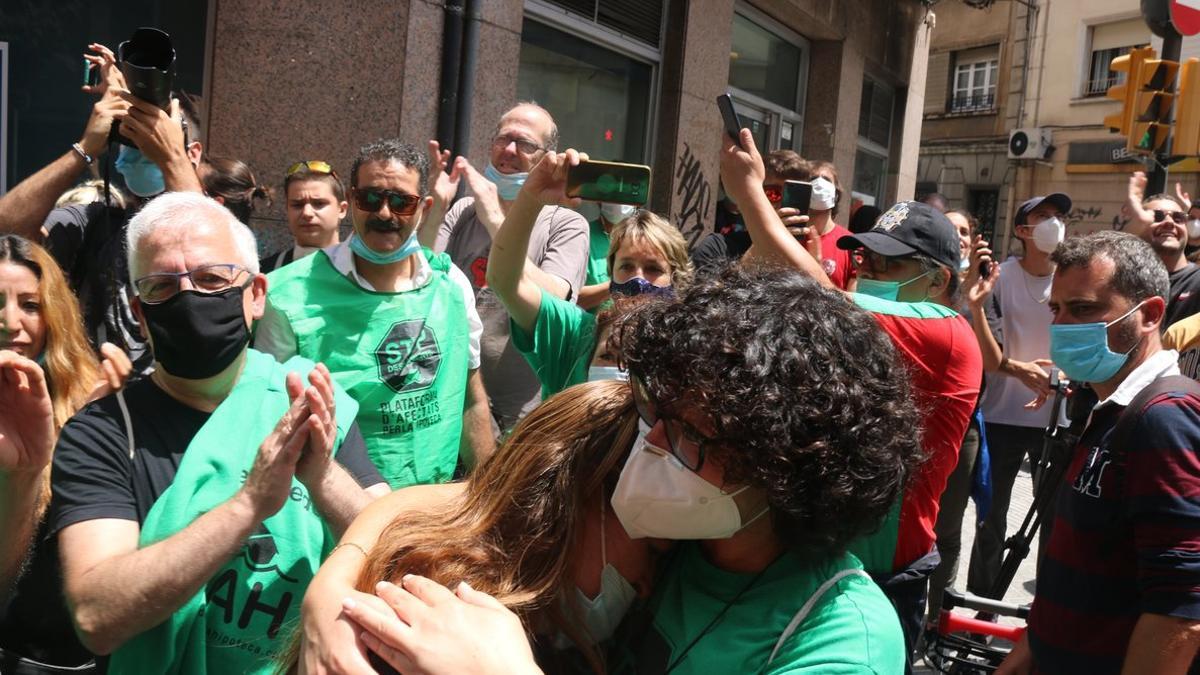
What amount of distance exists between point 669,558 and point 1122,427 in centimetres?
141

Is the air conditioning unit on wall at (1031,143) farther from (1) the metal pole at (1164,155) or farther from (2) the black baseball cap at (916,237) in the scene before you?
(2) the black baseball cap at (916,237)

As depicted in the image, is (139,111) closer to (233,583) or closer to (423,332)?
(423,332)

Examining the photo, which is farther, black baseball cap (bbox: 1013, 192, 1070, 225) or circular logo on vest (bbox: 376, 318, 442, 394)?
black baseball cap (bbox: 1013, 192, 1070, 225)

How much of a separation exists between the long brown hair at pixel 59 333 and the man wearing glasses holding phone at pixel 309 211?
128 cm

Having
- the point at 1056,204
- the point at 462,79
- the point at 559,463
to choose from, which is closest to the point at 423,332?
the point at 559,463

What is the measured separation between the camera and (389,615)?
4.43 feet

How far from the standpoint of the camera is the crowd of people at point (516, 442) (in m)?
1.39

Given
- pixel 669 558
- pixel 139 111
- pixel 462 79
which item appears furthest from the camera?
pixel 462 79

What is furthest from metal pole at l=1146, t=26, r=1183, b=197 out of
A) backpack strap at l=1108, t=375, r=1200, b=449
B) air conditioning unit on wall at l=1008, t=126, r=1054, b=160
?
air conditioning unit on wall at l=1008, t=126, r=1054, b=160

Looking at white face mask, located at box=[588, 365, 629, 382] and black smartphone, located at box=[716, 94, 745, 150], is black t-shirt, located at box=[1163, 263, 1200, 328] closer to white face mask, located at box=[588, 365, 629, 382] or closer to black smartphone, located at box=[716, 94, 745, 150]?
black smartphone, located at box=[716, 94, 745, 150]

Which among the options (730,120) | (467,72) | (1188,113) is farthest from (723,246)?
(1188,113)

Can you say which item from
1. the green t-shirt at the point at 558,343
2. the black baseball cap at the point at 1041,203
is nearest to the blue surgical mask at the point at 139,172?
the green t-shirt at the point at 558,343

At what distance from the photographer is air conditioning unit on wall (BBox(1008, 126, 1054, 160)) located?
2580 cm

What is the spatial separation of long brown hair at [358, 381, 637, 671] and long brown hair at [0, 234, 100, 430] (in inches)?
59.6
